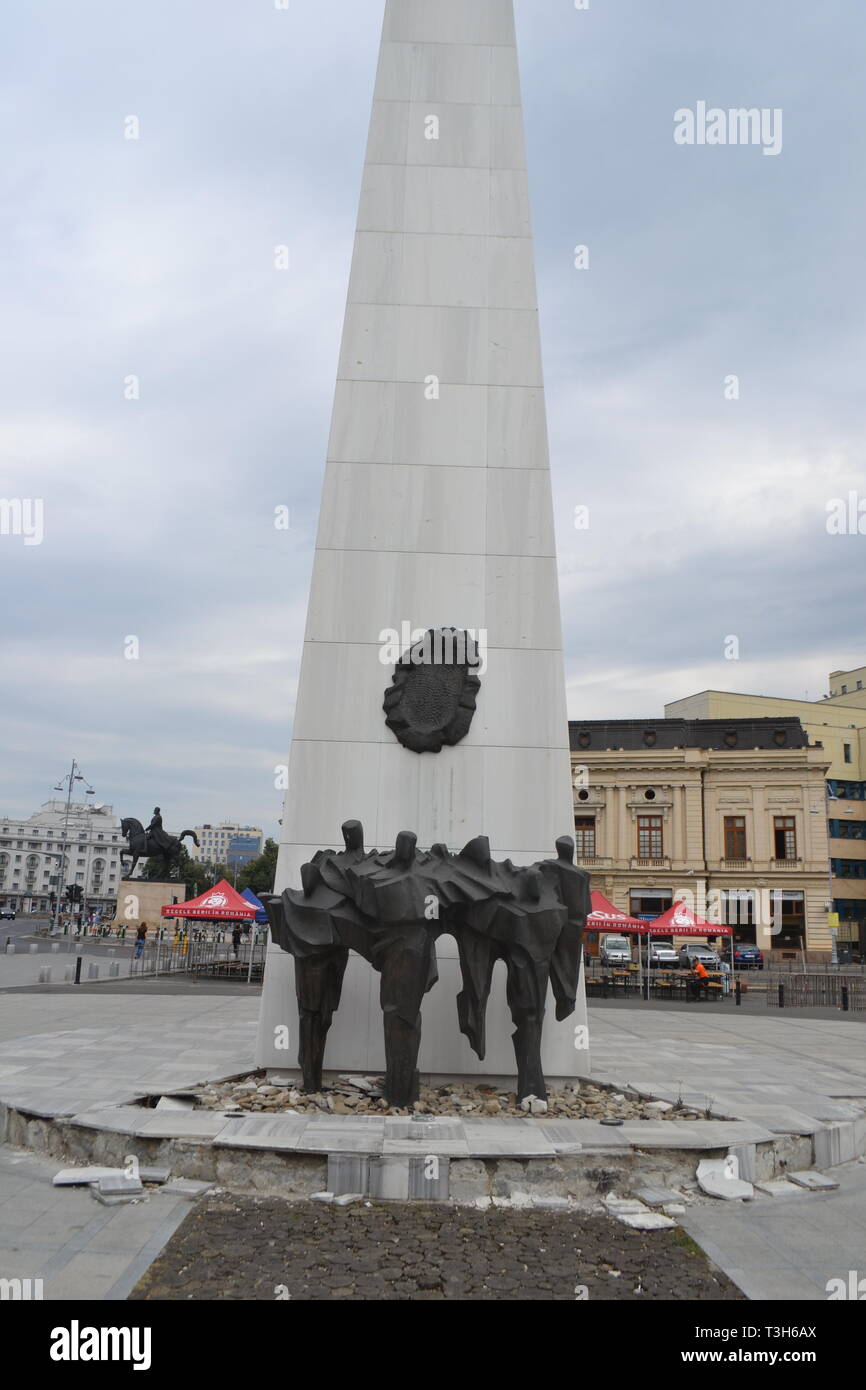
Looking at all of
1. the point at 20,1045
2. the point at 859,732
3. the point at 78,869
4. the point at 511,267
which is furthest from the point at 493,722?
the point at 78,869

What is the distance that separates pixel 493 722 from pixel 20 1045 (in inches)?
295

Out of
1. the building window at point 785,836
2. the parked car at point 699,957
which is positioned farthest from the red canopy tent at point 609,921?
the building window at point 785,836

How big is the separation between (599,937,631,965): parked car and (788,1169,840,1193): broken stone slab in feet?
106

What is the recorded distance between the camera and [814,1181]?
8.01 metres

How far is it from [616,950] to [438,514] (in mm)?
35662

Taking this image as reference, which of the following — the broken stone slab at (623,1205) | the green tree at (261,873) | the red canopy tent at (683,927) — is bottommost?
the broken stone slab at (623,1205)

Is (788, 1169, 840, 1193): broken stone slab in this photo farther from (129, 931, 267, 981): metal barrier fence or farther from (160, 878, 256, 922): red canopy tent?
(129, 931, 267, 981): metal barrier fence

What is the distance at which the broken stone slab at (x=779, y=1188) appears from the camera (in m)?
7.73

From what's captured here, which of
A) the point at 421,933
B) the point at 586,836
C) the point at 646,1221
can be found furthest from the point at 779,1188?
the point at 586,836

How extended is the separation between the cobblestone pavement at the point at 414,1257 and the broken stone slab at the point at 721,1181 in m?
1.05

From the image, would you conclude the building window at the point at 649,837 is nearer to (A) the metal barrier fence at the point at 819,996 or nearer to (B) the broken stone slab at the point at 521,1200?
(A) the metal barrier fence at the point at 819,996

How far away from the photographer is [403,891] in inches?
350

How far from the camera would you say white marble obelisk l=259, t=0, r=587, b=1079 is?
1097cm
